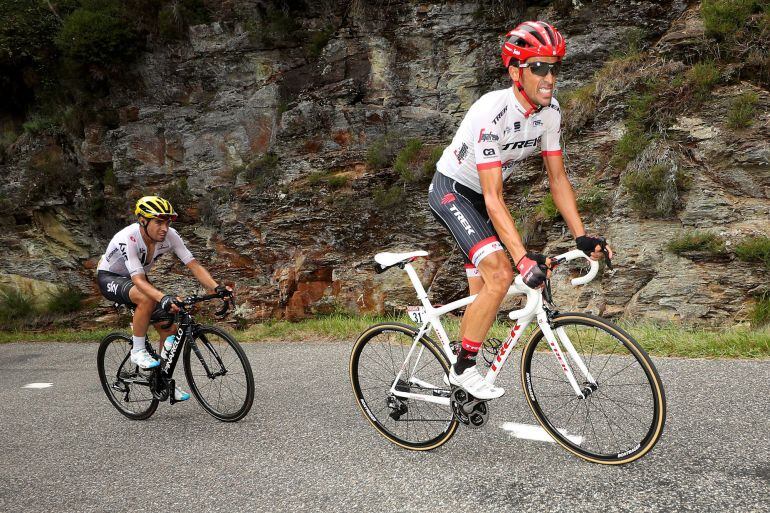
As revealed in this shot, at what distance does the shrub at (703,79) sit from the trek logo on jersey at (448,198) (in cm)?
640

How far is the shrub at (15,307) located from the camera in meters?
14.8

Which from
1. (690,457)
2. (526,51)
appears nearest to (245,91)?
(526,51)

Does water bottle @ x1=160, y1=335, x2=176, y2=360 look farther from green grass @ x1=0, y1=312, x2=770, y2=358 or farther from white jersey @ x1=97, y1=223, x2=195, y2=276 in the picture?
green grass @ x1=0, y1=312, x2=770, y2=358

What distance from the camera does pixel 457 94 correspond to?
12055 millimetres

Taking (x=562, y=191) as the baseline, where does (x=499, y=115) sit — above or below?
above

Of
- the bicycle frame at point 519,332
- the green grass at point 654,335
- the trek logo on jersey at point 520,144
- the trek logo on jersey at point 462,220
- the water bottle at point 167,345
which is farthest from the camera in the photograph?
the green grass at point 654,335

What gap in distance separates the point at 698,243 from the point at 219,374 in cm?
630

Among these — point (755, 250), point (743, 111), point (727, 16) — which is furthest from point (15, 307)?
point (727, 16)

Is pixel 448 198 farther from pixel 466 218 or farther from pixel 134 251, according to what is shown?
pixel 134 251

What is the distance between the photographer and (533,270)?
3316 mm

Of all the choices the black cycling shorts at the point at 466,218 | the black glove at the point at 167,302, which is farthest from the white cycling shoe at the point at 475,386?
the black glove at the point at 167,302

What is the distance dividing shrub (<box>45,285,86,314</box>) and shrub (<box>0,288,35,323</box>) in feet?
1.57

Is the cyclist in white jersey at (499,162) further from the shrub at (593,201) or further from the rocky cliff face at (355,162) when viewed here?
the shrub at (593,201)

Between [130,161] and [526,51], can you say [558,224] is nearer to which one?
[526,51]
